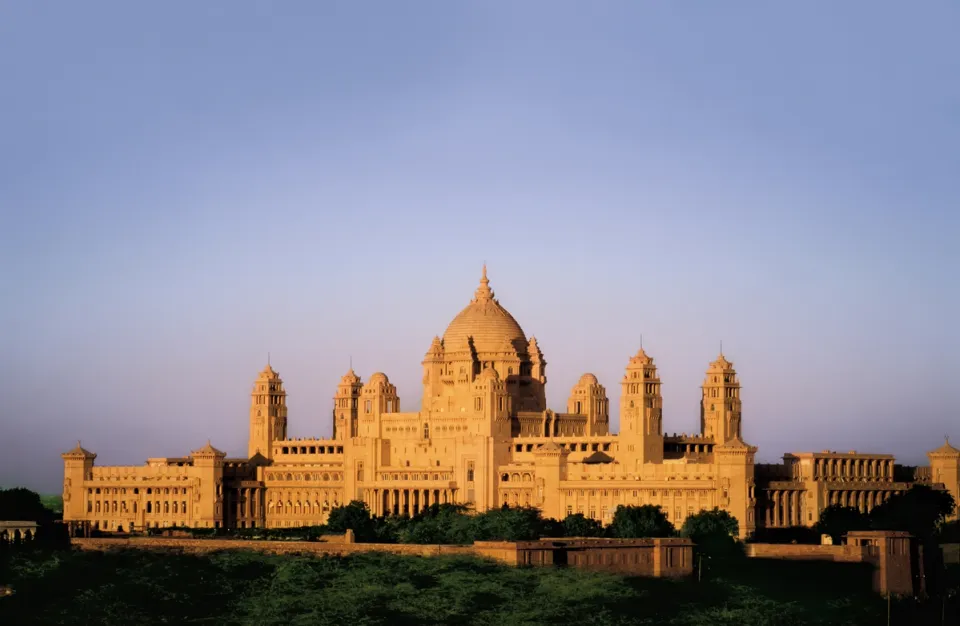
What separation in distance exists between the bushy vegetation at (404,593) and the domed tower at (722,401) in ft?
98.8

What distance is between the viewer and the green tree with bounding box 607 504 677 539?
6831 inches

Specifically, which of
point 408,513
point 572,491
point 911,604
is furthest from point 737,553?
point 408,513

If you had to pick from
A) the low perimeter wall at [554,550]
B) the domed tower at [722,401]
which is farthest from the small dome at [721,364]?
the low perimeter wall at [554,550]

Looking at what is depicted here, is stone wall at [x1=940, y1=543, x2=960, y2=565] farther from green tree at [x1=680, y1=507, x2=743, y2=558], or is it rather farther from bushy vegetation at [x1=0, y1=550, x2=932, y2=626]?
green tree at [x1=680, y1=507, x2=743, y2=558]

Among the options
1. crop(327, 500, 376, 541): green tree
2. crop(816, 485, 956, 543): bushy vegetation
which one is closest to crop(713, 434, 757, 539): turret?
crop(816, 485, 956, 543): bushy vegetation

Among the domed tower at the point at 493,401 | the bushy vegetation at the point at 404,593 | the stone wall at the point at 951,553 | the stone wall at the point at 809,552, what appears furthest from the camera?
the domed tower at the point at 493,401

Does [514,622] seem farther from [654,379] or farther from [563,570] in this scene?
[654,379]

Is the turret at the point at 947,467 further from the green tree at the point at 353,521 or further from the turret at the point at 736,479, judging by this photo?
the green tree at the point at 353,521

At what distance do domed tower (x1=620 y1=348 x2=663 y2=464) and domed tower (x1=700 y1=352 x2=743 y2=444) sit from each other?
14.3ft

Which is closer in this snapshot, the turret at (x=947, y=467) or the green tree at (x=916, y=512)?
the green tree at (x=916, y=512)

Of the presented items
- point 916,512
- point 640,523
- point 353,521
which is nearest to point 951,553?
point 916,512

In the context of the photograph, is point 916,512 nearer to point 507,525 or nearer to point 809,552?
point 809,552

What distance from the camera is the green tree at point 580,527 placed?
176875mm

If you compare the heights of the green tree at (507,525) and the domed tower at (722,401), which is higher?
the domed tower at (722,401)
